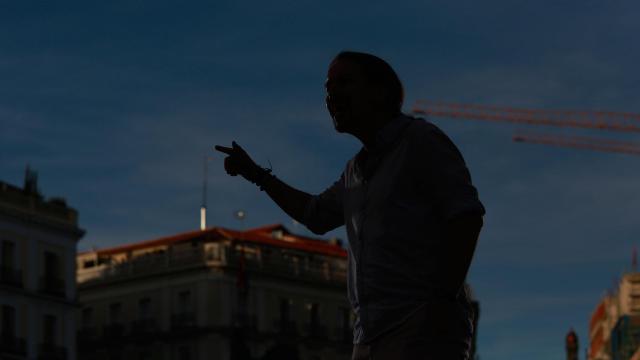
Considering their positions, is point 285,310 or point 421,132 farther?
point 285,310

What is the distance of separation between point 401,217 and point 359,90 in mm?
613

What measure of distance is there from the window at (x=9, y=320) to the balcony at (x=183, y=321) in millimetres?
20281

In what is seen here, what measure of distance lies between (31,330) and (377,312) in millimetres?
87933

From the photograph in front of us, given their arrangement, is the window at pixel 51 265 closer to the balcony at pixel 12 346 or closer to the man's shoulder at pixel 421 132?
the balcony at pixel 12 346

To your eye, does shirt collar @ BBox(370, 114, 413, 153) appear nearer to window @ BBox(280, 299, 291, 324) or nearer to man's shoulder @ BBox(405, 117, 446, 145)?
man's shoulder @ BBox(405, 117, 446, 145)

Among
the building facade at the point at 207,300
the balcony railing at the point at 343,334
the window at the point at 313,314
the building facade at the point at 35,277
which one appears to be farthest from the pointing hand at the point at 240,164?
the balcony railing at the point at 343,334

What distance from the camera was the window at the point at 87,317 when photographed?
11662 cm

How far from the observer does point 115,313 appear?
11556 cm

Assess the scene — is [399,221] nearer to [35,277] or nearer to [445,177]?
[445,177]

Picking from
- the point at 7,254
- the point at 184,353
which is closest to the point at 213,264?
the point at 184,353

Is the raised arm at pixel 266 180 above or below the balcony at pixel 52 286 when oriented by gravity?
below

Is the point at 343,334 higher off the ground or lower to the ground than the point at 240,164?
higher

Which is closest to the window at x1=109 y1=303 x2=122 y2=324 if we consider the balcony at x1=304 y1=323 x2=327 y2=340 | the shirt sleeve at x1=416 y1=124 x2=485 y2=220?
the balcony at x1=304 y1=323 x2=327 y2=340

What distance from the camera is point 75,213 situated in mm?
102188
